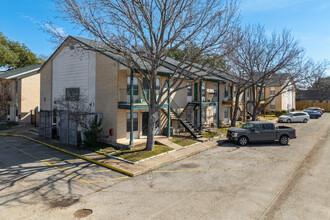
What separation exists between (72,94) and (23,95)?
526 inches

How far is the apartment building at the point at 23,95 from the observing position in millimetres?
28516

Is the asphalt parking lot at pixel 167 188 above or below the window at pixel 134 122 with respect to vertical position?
below

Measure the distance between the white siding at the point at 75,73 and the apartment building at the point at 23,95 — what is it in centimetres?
930

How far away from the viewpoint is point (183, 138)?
1891 centimetres

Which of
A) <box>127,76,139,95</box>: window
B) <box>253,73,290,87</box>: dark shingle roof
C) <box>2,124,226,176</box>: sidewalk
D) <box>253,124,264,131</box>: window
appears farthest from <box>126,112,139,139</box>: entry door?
<box>253,73,290,87</box>: dark shingle roof

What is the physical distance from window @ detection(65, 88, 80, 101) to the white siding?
0.32 m

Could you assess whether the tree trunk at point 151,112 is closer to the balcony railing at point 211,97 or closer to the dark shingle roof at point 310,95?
the balcony railing at point 211,97

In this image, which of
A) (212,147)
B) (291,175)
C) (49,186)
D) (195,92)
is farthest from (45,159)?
(195,92)

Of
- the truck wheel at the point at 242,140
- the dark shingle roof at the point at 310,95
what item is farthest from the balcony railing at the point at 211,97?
the dark shingle roof at the point at 310,95

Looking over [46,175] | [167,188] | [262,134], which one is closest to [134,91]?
[46,175]

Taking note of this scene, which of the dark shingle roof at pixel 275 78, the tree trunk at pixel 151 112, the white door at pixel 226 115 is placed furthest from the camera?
the white door at pixel 226 115

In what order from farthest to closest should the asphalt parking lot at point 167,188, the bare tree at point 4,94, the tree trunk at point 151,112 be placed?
the bare tree at point 4,94 → the tree trunk at point 151,112 → the asphalt parking lot at point 167,188

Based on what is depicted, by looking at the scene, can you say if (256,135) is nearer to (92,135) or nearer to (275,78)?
(92,135)

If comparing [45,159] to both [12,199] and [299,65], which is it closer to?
[12,199]
